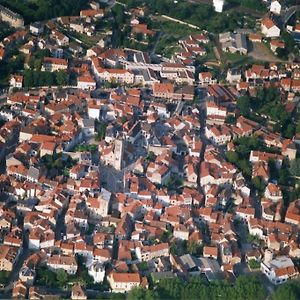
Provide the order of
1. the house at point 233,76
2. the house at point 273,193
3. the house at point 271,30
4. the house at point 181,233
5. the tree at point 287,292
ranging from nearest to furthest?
the tree at point 287,292 → the house at point 181,233 → the house at point 273,193 → the house at point 233,76 → the house at point 271,30

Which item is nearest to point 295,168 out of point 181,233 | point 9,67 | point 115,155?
point 181,233

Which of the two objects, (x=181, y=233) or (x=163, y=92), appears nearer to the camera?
(x=181, y=233)

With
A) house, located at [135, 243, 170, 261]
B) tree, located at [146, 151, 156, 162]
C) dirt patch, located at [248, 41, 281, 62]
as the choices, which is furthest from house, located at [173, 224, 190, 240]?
dirt patch, located at [248, 41, 281, 62]

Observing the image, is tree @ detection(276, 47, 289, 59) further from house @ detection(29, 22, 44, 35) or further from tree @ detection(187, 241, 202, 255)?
tree @ detection(187, 241, 202, 255)

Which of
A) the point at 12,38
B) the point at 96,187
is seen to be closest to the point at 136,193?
the point at 96,187

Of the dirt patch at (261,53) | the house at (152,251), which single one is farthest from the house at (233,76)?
the house at (152,251)

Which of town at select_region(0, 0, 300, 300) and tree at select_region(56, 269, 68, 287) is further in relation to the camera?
town at select_region(0, 0, 300, 300)

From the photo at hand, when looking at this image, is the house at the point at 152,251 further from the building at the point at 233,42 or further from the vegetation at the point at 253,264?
the building at the point at 233,42

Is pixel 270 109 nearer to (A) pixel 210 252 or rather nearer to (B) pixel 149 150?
(B) pixel 149 150
